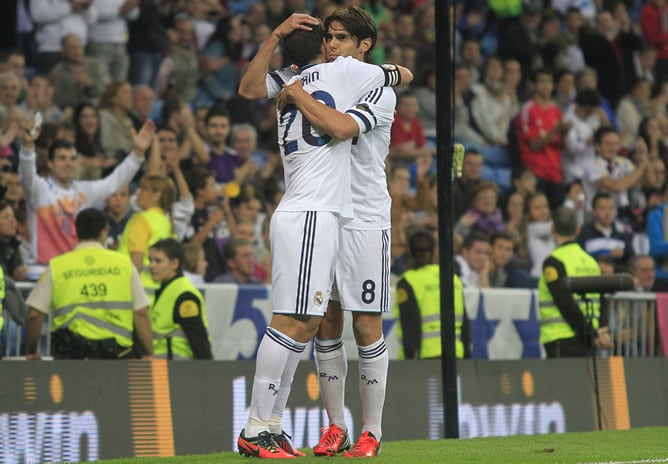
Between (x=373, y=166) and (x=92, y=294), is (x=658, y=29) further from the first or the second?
(x=373, y=166)

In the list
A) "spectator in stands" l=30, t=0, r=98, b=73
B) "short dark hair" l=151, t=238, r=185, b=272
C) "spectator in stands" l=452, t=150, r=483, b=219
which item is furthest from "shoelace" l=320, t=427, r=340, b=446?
"spectator in stands" l=452, t=150, r=483, b=219

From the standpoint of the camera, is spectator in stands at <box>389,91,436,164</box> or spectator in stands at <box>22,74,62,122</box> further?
spectator in stands at <box>389,91,436,164</box>

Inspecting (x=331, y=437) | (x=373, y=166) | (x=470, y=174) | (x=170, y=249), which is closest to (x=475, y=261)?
(x=470, y=174)

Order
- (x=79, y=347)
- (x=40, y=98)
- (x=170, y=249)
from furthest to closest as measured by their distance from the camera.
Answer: (x=40, y=98)
(x=170, y=249)
(x=79, y=347)

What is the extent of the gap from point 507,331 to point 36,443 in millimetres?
6081

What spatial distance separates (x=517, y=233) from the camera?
631 inches

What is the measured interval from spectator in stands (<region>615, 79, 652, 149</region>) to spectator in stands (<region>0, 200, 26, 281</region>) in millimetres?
10336

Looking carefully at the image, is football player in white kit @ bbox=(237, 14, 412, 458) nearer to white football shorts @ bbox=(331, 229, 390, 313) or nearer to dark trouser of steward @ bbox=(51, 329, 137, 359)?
white football shorts @ bbox=(331, 229, 390, 313)

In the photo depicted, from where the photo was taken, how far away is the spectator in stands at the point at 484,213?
15.8m

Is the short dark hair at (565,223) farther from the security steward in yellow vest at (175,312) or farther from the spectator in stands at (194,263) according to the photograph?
the security steward in yellow vest at (175,312)

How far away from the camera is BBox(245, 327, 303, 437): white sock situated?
6.99 meters

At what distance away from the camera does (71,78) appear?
1504 cm

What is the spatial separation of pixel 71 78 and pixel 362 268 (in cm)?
852

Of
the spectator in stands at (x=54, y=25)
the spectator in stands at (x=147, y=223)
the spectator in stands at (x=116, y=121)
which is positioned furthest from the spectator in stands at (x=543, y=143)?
the spectator in stands at (x=147, y=223)
